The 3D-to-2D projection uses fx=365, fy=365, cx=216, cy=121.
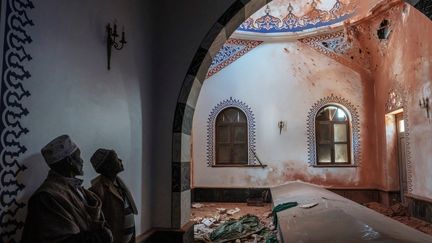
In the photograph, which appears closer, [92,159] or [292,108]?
[92,159]

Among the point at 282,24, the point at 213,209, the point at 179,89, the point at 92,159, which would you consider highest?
the point at 282,24

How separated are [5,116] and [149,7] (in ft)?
6.05

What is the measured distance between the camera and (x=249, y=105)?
27.2 ft

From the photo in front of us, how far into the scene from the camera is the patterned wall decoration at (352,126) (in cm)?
791

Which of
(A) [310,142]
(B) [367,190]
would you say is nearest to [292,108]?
(A) [310,142]

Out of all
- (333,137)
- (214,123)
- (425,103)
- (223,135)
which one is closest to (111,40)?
(425,103)

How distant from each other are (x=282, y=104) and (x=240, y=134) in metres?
1.17

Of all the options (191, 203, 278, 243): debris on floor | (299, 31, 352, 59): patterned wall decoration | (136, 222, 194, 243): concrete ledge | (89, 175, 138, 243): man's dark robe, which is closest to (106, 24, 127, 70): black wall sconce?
(89, 175, 138, 243): man's dark robe

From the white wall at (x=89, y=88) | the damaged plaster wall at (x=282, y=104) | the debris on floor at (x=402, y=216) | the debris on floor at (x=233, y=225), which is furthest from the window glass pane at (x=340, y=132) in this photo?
the white wall at (x=89, y=88)

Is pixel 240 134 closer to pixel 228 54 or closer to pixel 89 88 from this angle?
pixel 228 54

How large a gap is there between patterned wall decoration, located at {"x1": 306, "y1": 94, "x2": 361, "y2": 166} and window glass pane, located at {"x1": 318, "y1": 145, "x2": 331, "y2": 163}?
0.14 m

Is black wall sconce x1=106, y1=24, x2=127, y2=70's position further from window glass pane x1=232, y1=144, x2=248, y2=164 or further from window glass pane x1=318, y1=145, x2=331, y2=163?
window glass pane x1=318, y1=145, x2=331, y2=163

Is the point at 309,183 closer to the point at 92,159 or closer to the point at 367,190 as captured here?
the point at 367,190

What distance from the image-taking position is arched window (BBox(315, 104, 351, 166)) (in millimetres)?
8070
